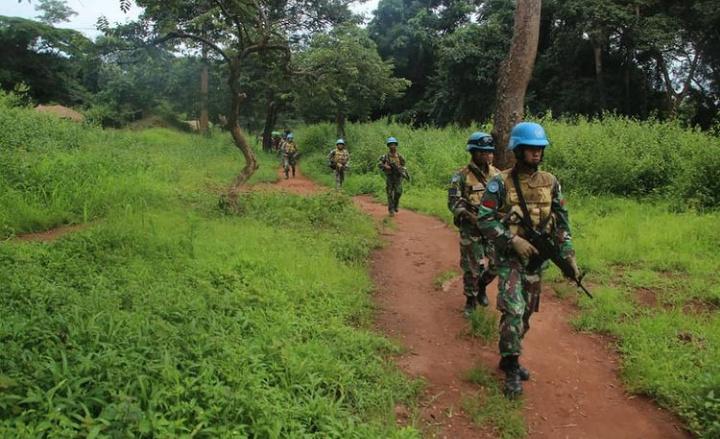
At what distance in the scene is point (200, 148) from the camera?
71.2ft

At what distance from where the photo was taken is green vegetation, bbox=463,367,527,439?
3699 mm

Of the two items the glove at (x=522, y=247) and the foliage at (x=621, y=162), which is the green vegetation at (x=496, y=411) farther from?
the foliage at (x=621, y=162)

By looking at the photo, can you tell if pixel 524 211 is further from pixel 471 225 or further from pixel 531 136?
pixel 471 225

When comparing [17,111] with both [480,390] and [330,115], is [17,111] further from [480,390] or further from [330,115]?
[480,390]

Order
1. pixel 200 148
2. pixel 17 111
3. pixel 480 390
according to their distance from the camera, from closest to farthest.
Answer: pixel 480 390, pixel 17 111, pixel 200 148

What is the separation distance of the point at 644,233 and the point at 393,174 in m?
4.55

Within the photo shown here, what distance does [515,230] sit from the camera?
165 inches

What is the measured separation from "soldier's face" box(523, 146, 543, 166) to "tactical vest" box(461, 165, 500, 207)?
1410 millimetres

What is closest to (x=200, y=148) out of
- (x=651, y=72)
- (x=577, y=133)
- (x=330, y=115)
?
(x=330, y=115)

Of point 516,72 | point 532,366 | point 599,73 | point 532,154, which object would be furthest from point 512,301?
point 599,73

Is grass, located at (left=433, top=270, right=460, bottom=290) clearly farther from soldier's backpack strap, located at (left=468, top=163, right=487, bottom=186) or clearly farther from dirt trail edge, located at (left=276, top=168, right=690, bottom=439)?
soldier's backpack strap, located at (left=468, top=163, right=487, bottom=186)

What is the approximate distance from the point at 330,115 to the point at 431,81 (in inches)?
310

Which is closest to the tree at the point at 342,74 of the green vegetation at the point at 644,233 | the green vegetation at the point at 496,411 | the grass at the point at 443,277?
the green vegetation at the point at 644,233

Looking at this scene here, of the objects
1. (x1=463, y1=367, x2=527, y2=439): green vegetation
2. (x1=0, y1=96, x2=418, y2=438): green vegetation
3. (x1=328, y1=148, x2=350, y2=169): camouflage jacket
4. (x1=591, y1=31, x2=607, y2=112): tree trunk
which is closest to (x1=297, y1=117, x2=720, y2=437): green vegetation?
(x1=328, y1=148, x2=350, y2=169): camouflage jacket
